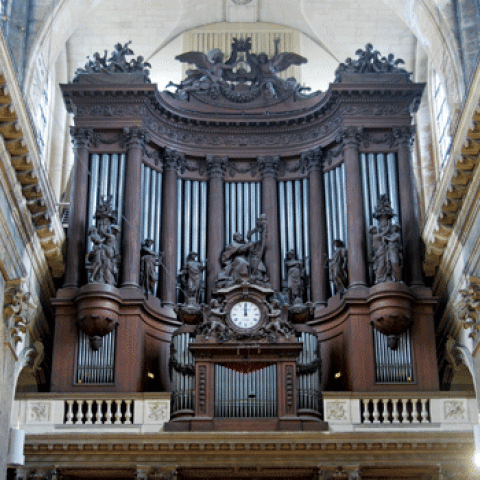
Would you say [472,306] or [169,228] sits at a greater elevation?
[169,228]

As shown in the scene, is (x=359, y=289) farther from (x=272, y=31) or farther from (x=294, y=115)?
(x=272, y=31)

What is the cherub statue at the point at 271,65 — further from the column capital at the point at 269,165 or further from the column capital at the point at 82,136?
the column capital at the point at 82,136

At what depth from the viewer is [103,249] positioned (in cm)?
2394

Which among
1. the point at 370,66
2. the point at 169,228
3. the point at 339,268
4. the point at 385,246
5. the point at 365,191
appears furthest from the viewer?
the point at 370,66

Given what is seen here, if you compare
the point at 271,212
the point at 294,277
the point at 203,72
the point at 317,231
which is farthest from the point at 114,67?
the point at 294,277

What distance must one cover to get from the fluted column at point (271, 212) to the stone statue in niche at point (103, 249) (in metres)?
3.49

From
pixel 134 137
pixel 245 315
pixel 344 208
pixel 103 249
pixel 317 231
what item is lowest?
pixel 245 315

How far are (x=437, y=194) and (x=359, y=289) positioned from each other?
2.64 meters

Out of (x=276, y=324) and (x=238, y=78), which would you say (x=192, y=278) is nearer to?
(x=276, y=324)

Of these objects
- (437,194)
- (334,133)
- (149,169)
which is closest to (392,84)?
(334,133)

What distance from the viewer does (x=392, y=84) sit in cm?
2634

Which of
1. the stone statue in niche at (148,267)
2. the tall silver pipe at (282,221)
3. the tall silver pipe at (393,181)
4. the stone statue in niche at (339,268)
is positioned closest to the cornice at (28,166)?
the stone statue in niche at (148,267)

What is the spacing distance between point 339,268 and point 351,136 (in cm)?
327

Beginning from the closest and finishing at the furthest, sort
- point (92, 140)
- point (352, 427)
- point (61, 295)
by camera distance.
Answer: point (352, 427) → point (61, 295) → point (92, 140)
